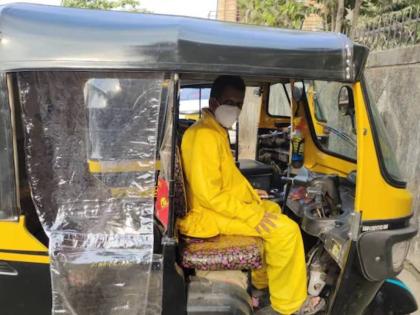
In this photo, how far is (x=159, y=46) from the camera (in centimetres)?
196

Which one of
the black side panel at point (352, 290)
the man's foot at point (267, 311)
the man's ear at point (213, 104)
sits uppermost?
the man's ear at point (213, 104)

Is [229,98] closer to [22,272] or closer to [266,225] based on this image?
[266,225]

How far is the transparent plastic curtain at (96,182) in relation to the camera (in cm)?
206

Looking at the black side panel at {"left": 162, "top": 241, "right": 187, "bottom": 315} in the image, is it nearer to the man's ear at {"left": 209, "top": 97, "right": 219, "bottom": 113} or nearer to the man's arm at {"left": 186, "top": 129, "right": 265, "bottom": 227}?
the man's arm at {"left": 186, "top": 129, "right": 265, "bottom": 227}

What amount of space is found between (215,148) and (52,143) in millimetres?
841

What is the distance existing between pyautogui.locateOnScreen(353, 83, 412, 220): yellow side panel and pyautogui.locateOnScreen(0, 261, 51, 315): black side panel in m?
1.55

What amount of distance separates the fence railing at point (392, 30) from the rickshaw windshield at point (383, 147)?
3.08m

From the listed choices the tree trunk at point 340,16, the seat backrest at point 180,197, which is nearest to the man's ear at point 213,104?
the seat backrest at point 180,197

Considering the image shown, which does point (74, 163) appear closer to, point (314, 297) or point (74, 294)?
point (74, 294)

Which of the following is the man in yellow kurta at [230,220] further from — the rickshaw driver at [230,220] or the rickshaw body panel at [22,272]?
the rickshaw body panel at [22,272]

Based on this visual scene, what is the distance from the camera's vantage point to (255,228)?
8.16ft

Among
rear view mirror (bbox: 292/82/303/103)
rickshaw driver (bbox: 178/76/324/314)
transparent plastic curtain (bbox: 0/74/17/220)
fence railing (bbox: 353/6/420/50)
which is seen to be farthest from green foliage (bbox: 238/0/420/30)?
transparent plastic curtain (bbox: 0/74/17/220)

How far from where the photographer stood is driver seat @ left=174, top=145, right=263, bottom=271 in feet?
7.86

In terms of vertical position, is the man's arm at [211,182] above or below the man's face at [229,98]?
below
